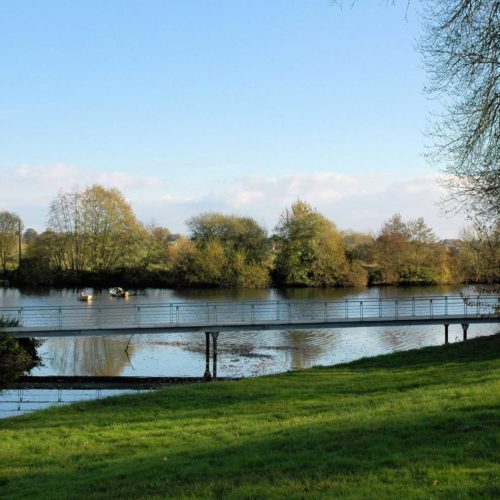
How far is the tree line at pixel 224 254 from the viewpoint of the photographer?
7206 cm

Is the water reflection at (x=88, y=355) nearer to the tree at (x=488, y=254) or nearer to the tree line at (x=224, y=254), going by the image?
the tree at (x=488, y=254)

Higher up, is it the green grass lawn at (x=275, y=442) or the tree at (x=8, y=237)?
the tree at (x=8, y=237)

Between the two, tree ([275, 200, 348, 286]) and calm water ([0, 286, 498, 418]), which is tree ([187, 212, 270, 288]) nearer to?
tree ([275, 200, 348, 286])

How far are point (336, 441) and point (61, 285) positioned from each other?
68197 millimetres

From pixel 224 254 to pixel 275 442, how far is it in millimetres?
64582

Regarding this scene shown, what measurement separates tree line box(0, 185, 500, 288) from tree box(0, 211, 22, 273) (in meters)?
0.81

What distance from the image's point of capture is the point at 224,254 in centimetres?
7244

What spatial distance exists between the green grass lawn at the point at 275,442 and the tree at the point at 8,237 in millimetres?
69089

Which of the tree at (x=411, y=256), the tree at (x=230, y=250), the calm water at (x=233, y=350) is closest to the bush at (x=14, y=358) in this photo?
the calm water at (x=233, y=350)

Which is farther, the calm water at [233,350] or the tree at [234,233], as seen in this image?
the tree at [234,233]

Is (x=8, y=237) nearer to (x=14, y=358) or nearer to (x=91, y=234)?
(x=91, y=234)

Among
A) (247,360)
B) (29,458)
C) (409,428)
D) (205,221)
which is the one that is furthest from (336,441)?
(205,221)

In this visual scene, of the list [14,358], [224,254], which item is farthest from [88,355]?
[224,254]

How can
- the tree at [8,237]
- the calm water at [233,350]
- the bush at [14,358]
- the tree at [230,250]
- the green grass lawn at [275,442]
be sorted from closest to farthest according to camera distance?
the green grass lawn at [275,442] → the bush at [14,358] → the calm water at [233,350] → the tree at [230,250] → the tree at [8,237]
